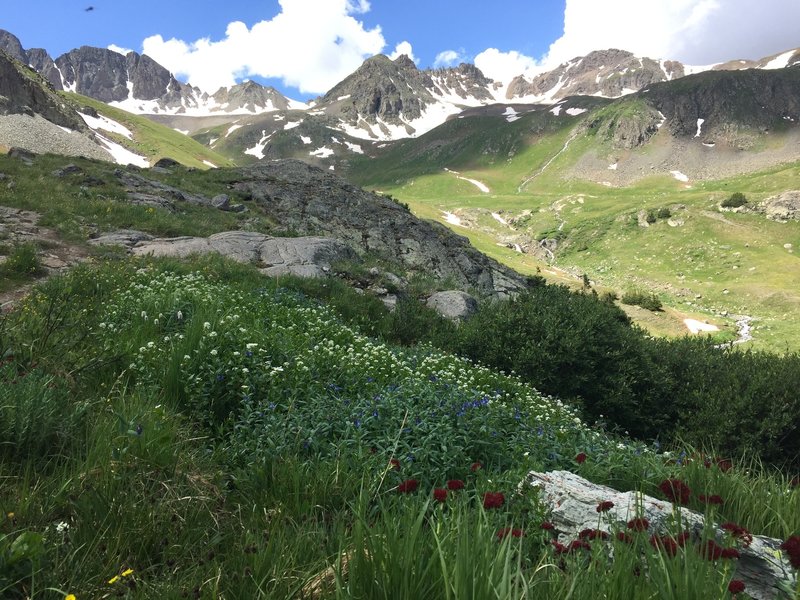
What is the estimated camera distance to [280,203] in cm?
2806

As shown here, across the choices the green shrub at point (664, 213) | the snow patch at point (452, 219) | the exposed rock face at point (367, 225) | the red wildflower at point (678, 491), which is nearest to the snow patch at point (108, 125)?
the snow patch at point (452, 219)

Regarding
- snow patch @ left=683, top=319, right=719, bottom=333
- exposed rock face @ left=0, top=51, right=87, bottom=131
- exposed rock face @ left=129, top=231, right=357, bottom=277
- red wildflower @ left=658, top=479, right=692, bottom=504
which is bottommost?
snow patch @ left=683, top=319, right=719, bottom=333

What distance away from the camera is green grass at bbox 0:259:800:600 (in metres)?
2.19

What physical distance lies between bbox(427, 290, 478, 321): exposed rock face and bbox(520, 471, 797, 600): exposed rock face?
10.7 meters

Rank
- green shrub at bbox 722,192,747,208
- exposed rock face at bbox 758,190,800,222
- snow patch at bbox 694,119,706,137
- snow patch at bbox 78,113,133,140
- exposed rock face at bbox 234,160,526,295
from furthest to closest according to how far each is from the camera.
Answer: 1. snow patch at bbox 694,119,706,137
2. snow patch at bbox 78,113,133,140
3. green shrub at bbox 722,192,747,208
4. exposed rock face at bbox 758,190,800,222
5. exposed rock face at bbox 234,160,526,295

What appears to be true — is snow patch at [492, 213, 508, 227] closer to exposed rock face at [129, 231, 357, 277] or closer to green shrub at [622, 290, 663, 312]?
green shrub at [622, 290, 663, 312]

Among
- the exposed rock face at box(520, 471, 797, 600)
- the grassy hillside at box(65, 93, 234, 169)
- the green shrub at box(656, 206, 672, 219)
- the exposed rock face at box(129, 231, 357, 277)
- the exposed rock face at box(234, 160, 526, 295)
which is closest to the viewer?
the exposed rock face at box(520, 471, 797, 600)

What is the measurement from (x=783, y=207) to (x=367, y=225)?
212 ft

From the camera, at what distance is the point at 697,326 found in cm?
3503

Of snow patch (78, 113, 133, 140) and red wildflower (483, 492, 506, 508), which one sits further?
snow patch (78, 113, 133, 140)

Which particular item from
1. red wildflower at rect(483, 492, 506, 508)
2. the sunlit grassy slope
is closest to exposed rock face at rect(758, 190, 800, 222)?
the sunlit grassy slope

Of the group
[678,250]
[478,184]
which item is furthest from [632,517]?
[478,184]

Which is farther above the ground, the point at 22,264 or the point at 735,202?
the point at 735,202

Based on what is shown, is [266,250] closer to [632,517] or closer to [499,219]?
[632,517]
